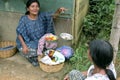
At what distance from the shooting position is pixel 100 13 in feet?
16.4

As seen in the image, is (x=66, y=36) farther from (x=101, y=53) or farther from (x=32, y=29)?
(x=101, y=53)

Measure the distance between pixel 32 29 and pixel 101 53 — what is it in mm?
2315

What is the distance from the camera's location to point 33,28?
4.15 m

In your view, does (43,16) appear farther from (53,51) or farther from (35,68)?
(35,68)

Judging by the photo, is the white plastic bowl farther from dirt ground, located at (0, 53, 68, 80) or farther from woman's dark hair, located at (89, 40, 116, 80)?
woman's dark hair, located at (89, 40, 116, 80)

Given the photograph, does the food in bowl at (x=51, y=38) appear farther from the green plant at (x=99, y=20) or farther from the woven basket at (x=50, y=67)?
the green plant at (x=99, y=20)

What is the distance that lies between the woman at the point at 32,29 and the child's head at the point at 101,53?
2062mm

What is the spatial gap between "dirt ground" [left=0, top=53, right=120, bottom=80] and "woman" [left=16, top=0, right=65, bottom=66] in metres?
0.15

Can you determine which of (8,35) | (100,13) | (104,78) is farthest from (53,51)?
(104,78)

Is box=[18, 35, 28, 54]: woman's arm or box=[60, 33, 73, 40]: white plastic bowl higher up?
box=[60, 33, 73, 40]: white plastic bowl

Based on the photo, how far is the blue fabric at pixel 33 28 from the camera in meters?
4.12

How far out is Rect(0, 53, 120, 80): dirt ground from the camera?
381 cm

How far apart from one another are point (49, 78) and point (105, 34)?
1.57 meters

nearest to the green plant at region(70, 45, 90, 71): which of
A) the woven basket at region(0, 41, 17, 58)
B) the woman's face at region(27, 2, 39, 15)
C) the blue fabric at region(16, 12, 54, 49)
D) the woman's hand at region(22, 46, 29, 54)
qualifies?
the blue fabric at region(16, 12, 54, 49)
